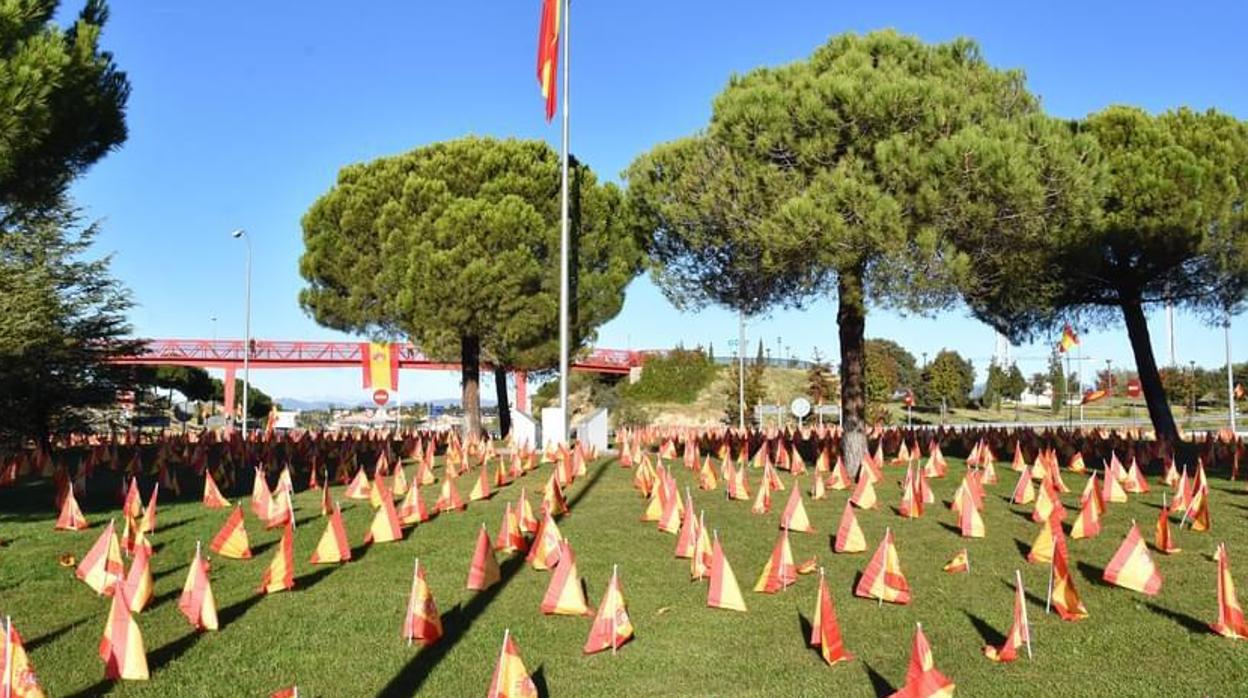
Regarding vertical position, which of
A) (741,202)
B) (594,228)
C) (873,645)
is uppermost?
(594,228)

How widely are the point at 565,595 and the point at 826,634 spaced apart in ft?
7.51

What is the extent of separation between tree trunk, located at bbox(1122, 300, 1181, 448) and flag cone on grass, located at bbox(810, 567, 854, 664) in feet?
63.9

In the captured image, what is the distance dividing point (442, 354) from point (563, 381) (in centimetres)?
869

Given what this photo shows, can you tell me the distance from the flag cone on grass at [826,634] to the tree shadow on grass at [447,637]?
2.07 metres

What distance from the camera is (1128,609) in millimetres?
7855

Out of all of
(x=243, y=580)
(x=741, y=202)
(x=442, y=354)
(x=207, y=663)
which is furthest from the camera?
(x=442, y=354)

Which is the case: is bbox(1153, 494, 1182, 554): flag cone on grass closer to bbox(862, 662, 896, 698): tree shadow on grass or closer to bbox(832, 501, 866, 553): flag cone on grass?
bbox(832, 501, 866, 553): flag cone on grass

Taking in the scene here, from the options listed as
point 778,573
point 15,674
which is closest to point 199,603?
point 15,674

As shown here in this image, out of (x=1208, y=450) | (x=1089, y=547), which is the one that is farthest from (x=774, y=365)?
(x=1089, y=547)

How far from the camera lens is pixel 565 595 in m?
7.85

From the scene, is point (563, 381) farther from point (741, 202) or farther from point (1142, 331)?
point (1142, 331)

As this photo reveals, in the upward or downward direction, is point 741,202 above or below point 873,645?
above

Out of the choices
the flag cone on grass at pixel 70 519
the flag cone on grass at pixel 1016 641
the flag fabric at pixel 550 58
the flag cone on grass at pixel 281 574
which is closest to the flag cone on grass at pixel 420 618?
the flag cone on grass at pixel 281 574

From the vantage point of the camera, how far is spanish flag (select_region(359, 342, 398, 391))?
31956 millimetres
